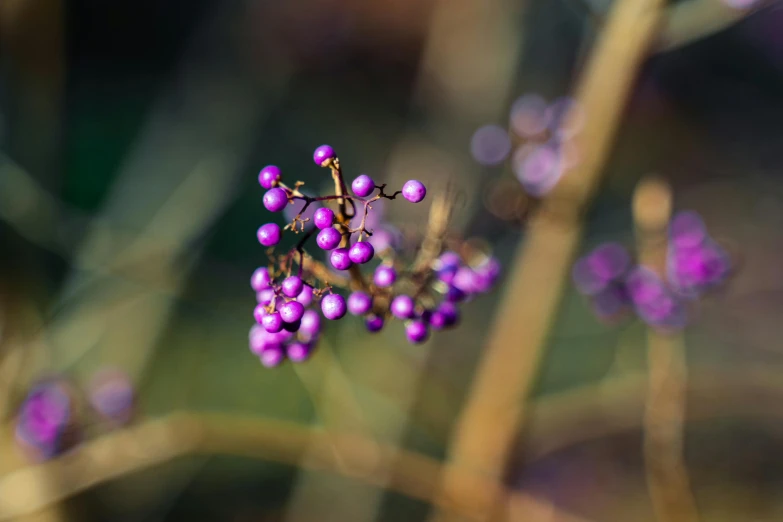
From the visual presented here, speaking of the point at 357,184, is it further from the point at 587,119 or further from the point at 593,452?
the point at 593,452

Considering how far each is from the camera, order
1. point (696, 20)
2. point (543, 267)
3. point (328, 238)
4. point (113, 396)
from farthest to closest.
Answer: point (113, 396), point (543, 267), point (696, 20), point (328, 238)

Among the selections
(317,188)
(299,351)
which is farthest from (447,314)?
(317,188)

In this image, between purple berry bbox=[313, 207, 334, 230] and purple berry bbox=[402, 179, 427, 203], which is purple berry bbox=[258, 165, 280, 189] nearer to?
purple berry bbox=[313, 207, 334, 230]

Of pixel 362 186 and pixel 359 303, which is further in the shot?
pixel 359 303

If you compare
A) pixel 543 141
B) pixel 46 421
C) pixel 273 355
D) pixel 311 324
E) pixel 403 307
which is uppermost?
pixel 543 141

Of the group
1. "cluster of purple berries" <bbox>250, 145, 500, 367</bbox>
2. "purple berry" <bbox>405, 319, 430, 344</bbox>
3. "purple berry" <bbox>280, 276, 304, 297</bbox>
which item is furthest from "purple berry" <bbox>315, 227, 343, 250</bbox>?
"purple berry" <bbox>405, 319, 430, 344</bbox>

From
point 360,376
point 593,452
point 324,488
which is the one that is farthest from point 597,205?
point 324,488

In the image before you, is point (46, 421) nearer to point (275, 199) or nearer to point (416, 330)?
point (416, 330)
